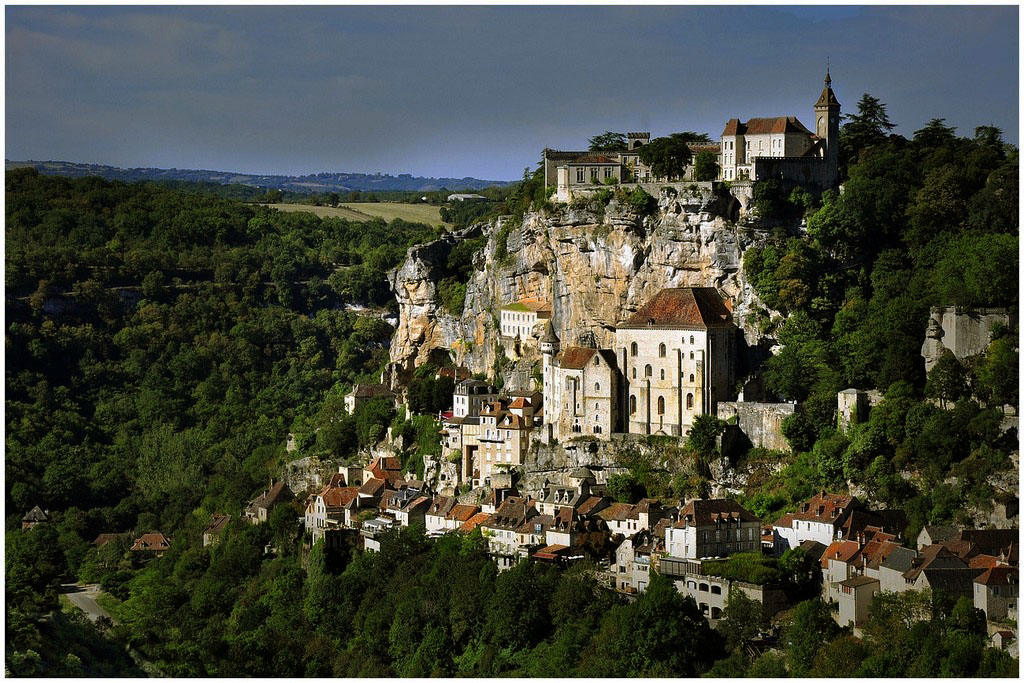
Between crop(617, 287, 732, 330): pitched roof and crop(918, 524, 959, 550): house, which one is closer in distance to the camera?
crop(918, 524, 959, 550): house

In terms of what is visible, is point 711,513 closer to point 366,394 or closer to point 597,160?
→ point 597,160

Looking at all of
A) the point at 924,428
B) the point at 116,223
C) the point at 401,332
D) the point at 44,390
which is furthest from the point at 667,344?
the point at 116,223

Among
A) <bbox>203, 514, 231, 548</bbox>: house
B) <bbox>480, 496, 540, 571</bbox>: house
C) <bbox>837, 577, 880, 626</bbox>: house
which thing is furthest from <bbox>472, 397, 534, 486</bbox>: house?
<bbox>837, 577, 880, 626</bbox>: house

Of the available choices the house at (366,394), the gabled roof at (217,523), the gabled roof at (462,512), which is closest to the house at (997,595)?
the gabled roof at (462,512)

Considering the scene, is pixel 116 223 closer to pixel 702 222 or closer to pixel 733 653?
pixel 702 222

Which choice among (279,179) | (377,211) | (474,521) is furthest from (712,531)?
(279,179)

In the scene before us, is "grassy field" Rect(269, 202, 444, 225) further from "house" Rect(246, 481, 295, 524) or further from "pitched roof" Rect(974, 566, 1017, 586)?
"pitched roof" Rect(974, 566, 1017, 586)
